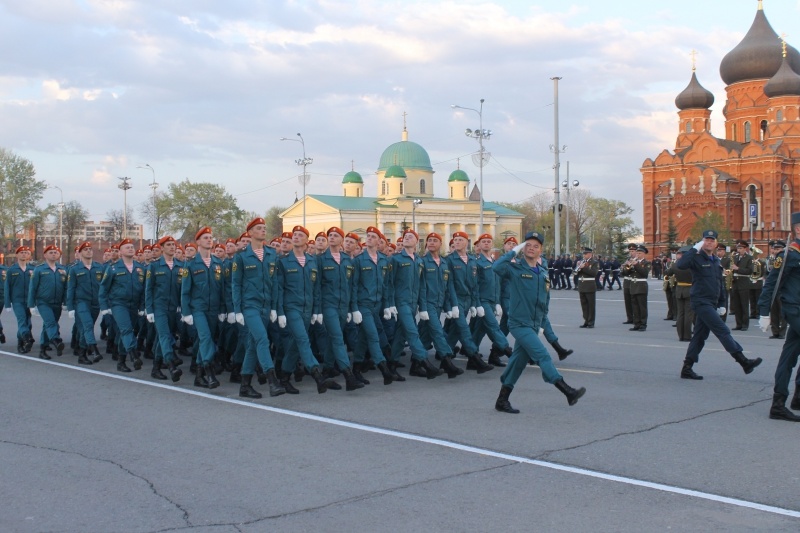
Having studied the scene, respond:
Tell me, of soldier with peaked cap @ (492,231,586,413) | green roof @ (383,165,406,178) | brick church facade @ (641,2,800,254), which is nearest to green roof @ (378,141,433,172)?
green roof @ (383,165,406,178)

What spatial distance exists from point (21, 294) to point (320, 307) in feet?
25.1

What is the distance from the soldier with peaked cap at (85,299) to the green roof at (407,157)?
9444 cm

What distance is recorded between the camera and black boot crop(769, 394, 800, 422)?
7.85 metres

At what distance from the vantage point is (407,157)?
354ft

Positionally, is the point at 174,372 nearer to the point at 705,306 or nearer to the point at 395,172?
the point at 705,306

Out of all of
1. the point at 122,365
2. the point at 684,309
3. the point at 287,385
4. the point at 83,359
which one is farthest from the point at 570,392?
the point at 83,359

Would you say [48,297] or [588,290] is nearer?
[48,297]

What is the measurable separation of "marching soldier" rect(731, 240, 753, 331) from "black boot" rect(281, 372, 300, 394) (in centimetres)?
1188

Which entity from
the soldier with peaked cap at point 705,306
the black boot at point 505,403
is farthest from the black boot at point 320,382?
the soldier with peaked cap at point 705,306

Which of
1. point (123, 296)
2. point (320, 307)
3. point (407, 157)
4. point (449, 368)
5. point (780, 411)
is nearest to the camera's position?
point (780, 411)

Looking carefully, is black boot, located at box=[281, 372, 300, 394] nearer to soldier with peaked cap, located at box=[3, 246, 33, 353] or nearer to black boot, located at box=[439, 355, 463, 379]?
black boot, located at box=[439, 355, 463, 379]

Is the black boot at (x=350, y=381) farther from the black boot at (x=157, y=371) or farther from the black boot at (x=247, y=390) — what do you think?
the black boot at (x=157, y=371)

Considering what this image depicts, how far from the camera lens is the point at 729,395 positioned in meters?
9.30

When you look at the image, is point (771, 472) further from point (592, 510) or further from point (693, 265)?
point (693, 265)
